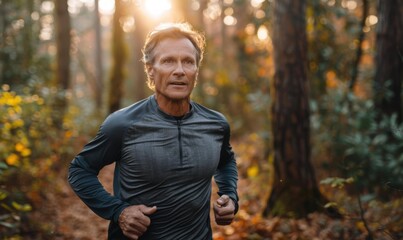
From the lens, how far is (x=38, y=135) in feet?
26.8

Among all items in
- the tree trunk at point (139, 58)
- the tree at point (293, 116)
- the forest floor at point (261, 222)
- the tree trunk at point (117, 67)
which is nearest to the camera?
the forest floor at point (261, 222)

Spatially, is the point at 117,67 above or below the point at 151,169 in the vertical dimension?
below

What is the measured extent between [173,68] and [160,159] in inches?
23.3

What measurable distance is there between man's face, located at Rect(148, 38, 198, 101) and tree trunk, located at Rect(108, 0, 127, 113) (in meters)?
12.3

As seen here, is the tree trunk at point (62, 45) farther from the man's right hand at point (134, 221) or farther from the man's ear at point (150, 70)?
the man's right hand at point (134, 221)

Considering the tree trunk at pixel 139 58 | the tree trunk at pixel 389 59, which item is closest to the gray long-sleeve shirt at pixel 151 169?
the tree trunk at pixel 389 59

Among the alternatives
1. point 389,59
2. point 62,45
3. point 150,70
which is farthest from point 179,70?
point 62,45

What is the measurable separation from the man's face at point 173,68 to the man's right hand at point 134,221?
74 centimetres

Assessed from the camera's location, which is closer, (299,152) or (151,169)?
(151,169)

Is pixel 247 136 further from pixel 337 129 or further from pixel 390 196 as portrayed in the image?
pixel 390 196

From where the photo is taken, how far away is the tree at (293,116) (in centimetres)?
625

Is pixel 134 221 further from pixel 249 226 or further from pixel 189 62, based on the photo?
pixel 249 226

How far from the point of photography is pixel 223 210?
109 inches

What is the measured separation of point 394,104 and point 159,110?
6077 millimetres
